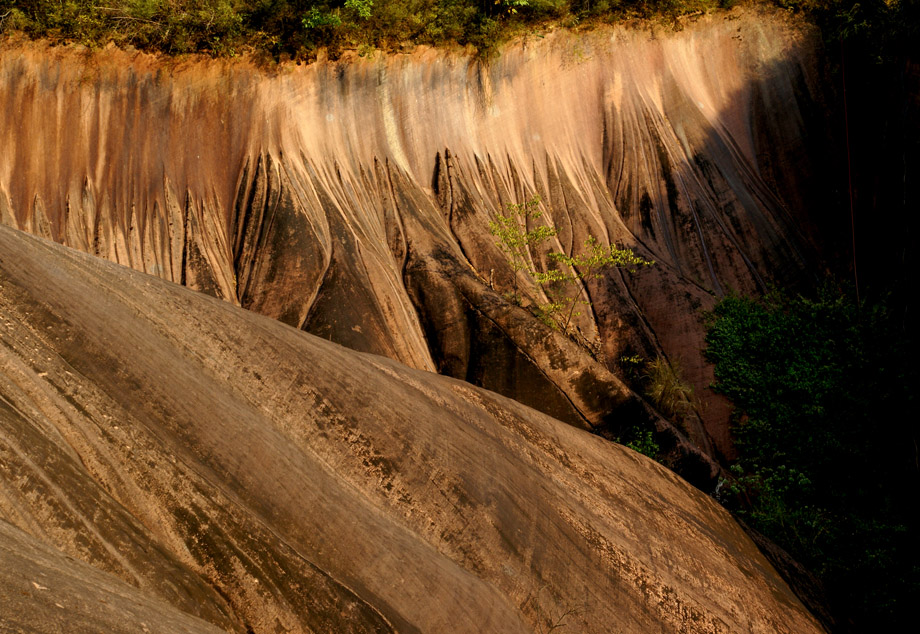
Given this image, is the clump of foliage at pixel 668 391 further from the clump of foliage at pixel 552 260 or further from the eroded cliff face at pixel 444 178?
the clump of foliage at pixel 552 260

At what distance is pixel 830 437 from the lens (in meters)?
11.5

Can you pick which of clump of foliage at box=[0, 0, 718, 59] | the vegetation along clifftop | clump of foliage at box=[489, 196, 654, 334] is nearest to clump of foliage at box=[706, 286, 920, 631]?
the vegetation along clifftop

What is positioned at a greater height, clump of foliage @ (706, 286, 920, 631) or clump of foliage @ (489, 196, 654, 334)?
clump of foliage @ (489, 196, 654, 334)

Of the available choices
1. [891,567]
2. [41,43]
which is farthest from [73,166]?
[891,567]

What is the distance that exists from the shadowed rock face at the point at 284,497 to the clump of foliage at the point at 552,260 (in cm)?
666

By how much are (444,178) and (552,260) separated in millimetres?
3040

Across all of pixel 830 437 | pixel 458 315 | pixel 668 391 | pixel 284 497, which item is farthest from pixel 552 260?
pixel 284 497

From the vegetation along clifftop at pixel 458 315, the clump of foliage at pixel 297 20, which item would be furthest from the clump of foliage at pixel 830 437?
the clump of foliage at pixel 297 20

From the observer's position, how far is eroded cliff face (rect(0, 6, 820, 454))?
13.2 meters

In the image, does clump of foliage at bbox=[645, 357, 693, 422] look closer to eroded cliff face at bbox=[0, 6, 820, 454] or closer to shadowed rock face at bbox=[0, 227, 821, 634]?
eroded cliff face at bbox=[0, 6, 820, 454]

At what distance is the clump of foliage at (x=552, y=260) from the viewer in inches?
543

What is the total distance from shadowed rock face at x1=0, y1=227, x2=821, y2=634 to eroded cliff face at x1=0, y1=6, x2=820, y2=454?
484 cm

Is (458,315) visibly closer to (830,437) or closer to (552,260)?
(552,260)

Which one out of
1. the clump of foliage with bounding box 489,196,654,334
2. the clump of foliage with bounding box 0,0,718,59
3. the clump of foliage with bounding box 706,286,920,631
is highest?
the clump of foliage with bounding box 0,0,718,59
